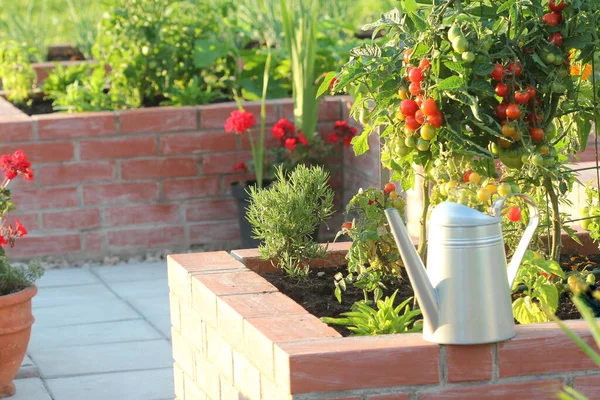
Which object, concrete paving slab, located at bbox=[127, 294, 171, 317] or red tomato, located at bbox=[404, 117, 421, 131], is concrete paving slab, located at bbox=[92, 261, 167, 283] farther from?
red tomato, located at bbox=[404, 117, 421, 131]

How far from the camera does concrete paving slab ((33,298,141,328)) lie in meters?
4.53

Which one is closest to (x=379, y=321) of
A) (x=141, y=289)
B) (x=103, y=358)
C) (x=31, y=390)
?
(x=31, y=390)

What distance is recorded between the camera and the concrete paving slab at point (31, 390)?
3602 mm

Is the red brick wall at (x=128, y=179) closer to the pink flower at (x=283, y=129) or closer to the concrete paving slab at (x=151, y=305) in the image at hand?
the pink flower at (x=283, y=129)

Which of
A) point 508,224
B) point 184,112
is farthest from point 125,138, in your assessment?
point 508,224

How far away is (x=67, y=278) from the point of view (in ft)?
17.3

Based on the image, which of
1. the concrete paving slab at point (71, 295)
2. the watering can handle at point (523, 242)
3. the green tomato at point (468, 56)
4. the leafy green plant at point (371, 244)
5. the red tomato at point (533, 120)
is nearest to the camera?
the watering can handle at point (523, 242)

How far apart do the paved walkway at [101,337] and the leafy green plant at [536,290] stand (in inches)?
52.7

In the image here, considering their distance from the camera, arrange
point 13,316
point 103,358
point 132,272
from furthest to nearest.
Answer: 1. point 132,272
2. point 103,358
3. point 13,316

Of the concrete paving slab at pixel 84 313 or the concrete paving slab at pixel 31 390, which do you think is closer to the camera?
the concrete paving slab at pixel 31 390

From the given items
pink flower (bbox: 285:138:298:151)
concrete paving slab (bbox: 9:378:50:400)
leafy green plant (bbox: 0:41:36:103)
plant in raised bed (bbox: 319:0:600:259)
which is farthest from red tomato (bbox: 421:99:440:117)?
leafy green plant (bbox: 0:41:36:103)

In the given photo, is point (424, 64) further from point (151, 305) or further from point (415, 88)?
point (151, 305)

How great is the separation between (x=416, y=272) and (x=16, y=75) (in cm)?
462

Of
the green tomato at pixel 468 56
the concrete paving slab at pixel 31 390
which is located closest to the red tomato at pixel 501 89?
the green tomato at pixel 468 56
